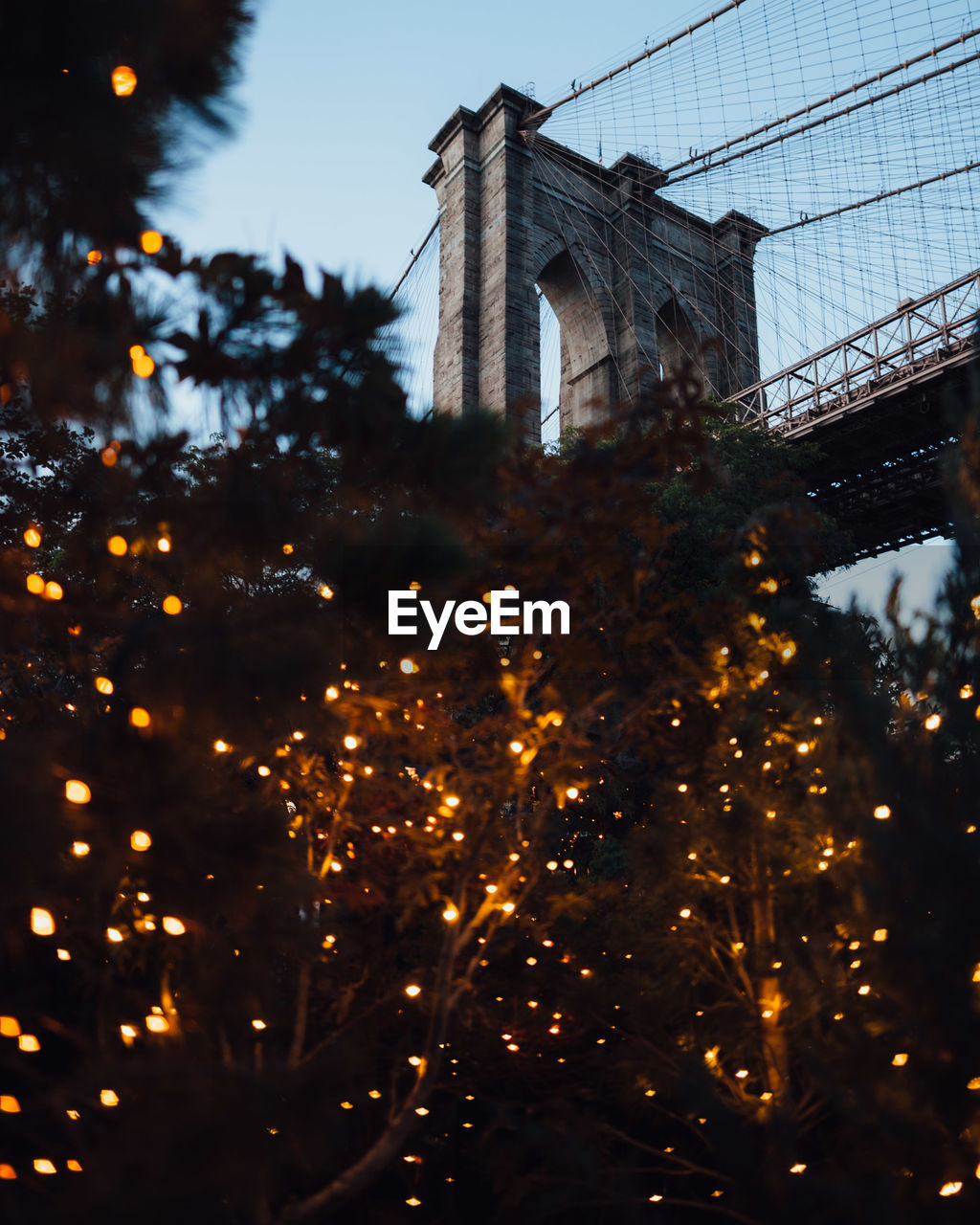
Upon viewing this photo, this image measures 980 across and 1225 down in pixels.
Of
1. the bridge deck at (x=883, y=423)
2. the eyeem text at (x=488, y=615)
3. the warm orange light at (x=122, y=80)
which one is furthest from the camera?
the bridge deck at (x=883, y=423)

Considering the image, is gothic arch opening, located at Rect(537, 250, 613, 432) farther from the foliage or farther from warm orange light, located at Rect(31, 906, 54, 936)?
warm orange light, located at Rect(31, 906, 54, 936)

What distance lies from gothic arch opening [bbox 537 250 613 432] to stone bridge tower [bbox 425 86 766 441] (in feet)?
0.11

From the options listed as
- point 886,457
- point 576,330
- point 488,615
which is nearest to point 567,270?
point 576,330

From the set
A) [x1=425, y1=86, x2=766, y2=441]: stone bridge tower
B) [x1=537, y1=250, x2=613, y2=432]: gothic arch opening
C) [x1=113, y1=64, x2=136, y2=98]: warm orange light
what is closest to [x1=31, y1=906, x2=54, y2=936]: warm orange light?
[x1=113, y1=64, x2=136, y2=98]: warm orange light

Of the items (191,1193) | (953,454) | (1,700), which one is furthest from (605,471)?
(1,700)

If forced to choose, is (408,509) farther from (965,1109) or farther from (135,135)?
(965,1109)

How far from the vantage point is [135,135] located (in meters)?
2.62

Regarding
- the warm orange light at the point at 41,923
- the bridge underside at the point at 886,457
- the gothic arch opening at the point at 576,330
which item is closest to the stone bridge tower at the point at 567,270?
the gothic arch opening at the point at 576,330

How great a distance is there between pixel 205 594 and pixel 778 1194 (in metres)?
2.25

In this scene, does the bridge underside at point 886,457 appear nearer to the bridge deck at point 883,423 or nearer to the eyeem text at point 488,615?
the bridge deck at point 883,423

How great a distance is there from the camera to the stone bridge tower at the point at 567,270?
17.5 m

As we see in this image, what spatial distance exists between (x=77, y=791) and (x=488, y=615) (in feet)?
5.90

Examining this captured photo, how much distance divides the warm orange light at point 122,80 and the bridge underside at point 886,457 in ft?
47.2

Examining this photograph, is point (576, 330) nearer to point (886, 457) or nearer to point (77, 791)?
point (886, 457)
